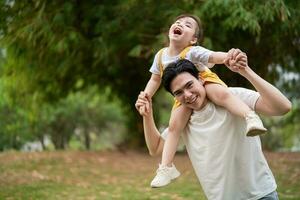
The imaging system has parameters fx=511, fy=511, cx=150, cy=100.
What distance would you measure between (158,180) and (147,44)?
Answer: 21.6ft

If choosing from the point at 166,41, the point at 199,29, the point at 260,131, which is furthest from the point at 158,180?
the point at 166,41

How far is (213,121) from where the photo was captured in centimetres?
241

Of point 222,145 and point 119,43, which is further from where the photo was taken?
point 119,43

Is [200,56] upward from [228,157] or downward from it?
upward

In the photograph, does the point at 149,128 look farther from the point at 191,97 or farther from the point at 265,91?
the point at 265,91

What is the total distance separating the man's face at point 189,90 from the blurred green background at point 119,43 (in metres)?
4.35

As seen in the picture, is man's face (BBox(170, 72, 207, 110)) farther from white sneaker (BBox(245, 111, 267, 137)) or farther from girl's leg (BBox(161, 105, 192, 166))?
white sneaker (BBox(245, 111, 267, 137))

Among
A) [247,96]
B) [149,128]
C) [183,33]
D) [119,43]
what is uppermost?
[183,33]

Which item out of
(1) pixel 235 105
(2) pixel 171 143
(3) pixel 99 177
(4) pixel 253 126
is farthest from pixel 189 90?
(3) pixel 99 177

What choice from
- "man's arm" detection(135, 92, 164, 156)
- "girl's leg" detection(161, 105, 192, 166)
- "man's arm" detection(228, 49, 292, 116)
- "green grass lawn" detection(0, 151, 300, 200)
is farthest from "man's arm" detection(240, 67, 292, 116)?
"green grass lawn" detection(0, 151, 300, 200)

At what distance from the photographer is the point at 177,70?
2428 millimetres

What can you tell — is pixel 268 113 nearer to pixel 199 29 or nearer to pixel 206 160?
pixel 206 160

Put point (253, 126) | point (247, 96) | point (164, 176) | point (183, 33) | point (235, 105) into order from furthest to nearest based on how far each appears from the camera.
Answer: point (183, 33) → point (164, 176) → point (247, 96) → point (235, 105) → point (253, 126)

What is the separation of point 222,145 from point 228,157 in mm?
62
